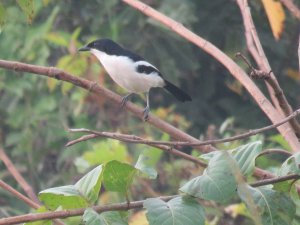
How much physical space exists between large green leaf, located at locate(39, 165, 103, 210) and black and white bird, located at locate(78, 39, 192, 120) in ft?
8.80

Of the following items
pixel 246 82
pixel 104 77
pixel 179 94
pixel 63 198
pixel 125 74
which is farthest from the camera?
pixel 104 77

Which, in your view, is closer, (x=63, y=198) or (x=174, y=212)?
(x=174, y=212)

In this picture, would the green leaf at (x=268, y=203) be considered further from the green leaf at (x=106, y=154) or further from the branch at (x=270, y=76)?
the green leaf at (x=106, y=154)

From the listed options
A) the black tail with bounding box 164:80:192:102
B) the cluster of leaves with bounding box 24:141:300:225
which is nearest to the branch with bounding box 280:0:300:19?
the cluster of leaves with bounding box 24:141:300:225

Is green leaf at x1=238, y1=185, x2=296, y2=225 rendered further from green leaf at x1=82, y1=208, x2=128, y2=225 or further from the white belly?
the white belly

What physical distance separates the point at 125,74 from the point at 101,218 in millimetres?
2815

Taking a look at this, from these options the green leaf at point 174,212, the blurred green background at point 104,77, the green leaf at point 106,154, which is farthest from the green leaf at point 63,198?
the blurred green background at point 104,77

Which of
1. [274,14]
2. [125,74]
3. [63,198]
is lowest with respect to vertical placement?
[125,74]

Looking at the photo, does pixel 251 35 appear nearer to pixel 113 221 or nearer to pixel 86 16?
pixel 113 221

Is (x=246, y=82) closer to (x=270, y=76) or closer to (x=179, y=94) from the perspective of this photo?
(x=270, y=76)

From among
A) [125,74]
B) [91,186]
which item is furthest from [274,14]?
[125,74]

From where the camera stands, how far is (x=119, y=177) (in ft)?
5.05

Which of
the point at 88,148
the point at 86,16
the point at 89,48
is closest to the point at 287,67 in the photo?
the point at 86,16

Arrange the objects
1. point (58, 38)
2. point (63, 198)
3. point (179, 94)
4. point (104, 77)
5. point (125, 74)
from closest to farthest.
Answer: point (63, 198)
point (125, 74)
point (179, 94)
point (104, 77)
point (58, 38)
